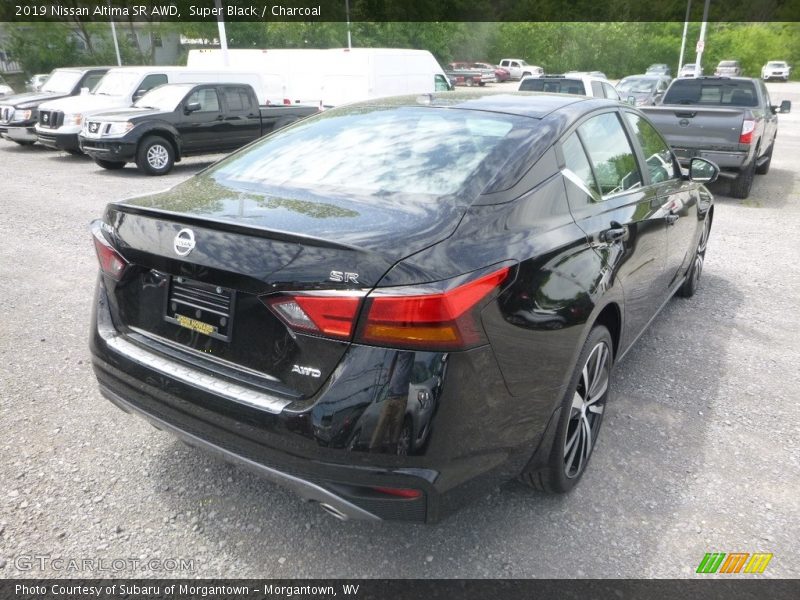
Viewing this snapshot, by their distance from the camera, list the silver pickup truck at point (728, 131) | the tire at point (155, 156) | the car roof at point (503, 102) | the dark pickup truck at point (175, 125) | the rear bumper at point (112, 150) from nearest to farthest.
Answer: the car roof at point (503, 102)
the silver pickup truck at point (728, 131)
the rear bumper at point (112, 150)
the dark pickup truck at point (175, 125)
the tire at point (155, 156)

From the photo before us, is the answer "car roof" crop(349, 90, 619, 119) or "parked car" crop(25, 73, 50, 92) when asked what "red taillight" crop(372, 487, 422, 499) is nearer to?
"car roof" crop(349, 90, 619, 119)

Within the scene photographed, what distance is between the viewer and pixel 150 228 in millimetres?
2332

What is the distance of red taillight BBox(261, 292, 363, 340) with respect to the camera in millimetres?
1914

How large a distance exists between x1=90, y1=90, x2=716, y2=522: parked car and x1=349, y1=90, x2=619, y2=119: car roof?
0.04 meters

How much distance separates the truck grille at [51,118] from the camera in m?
12.7

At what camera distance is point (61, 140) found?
12.6 meters

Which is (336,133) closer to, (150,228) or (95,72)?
(150,228)

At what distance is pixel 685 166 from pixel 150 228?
409 centimetres

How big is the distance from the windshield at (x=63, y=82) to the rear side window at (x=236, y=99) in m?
5.32

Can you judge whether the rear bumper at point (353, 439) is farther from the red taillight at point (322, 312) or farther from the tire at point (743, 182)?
the tire at point (743, 182)

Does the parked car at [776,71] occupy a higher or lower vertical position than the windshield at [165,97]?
lower

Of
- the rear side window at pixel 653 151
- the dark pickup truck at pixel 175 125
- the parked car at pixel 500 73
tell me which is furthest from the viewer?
the parked car at pixel 500 73

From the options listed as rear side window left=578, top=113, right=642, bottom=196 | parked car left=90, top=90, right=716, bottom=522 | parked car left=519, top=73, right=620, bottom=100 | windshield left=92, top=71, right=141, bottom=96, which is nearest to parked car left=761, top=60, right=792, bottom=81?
parked car left=519, top=73, right=620, bottom=100

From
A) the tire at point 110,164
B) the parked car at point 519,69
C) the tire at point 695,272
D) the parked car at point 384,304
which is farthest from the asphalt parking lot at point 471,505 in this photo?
the parked car at point 519,69
